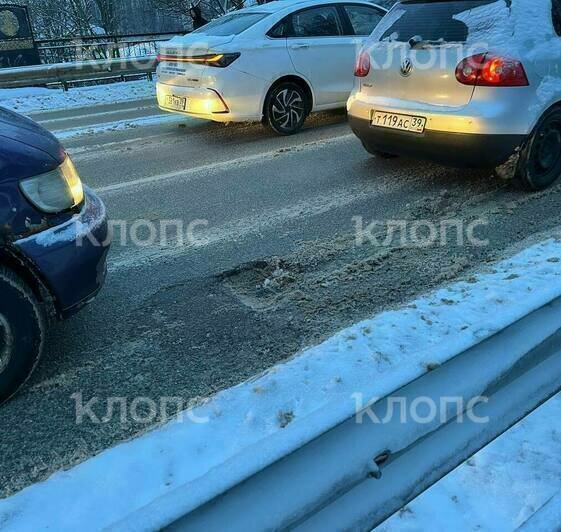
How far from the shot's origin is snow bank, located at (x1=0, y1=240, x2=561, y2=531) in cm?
196

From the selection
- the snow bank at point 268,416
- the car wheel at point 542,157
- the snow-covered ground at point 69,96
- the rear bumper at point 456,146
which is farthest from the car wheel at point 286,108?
the snow-covered ground at point 69,96

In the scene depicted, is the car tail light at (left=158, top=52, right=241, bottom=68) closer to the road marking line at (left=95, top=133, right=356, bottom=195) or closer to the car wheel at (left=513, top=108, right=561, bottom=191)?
the road marking line at (left=95, top=133, right=356, bottom=195)

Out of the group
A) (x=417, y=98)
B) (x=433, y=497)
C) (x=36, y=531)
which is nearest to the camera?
(x=36, y=531)

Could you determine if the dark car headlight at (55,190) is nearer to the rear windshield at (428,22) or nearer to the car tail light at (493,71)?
the car tail light at (493,71)

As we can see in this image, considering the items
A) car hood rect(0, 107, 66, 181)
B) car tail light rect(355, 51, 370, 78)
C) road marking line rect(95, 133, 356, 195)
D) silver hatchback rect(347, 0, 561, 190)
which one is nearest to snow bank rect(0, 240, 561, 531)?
car hood rect(0, 107, 66, 181)

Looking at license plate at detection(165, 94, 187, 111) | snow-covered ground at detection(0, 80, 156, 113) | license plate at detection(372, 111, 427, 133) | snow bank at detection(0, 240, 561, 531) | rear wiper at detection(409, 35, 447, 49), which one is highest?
rear wiper at detection(409, 35, 447, 49)

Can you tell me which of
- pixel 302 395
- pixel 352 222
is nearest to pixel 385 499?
pixel 302 395

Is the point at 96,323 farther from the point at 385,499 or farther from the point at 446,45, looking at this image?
the point at 446,45

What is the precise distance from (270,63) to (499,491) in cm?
614

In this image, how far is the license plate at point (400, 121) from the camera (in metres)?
4.75

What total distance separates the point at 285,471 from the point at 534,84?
3.73m

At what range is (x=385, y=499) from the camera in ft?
6.72

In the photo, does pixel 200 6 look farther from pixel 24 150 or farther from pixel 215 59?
pixel 24 150

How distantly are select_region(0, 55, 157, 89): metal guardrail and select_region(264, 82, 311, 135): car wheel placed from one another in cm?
733
